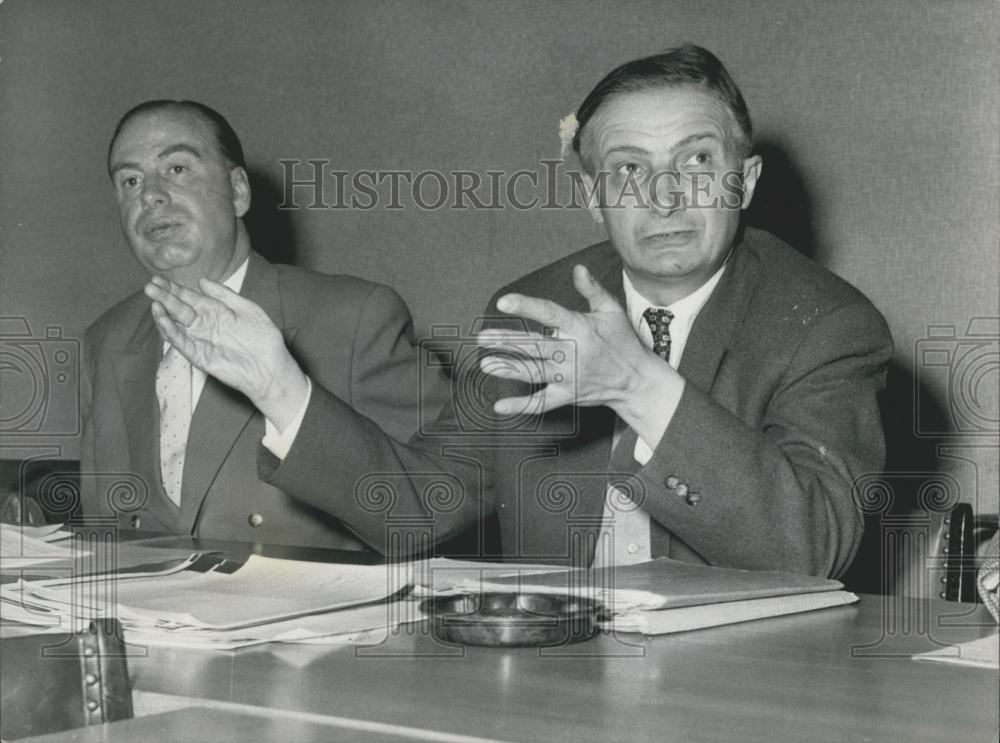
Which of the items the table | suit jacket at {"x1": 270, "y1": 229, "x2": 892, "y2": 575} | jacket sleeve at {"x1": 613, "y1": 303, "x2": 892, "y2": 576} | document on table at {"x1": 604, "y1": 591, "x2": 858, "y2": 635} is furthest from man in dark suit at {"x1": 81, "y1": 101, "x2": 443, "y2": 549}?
the table

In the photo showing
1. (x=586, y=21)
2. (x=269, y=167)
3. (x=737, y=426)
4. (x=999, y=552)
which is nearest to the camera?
(x=999, y=552)

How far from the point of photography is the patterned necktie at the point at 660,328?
186 centimetres

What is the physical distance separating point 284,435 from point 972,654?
848mm

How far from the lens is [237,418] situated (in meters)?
2.46

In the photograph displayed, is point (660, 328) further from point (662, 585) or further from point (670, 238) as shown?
point (662, 585)

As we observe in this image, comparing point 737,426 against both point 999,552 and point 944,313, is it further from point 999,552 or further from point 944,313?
point 944,313

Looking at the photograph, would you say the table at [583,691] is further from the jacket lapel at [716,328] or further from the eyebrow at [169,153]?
the eyebrow at [169,153]

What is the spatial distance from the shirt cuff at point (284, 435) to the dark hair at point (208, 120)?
1386mm

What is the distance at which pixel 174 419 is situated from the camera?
2559 mm

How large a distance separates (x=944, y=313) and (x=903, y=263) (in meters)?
0.12

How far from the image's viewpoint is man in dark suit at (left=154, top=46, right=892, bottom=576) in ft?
4.54

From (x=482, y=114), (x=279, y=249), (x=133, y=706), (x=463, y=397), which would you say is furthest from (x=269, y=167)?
(x=133, y=706)

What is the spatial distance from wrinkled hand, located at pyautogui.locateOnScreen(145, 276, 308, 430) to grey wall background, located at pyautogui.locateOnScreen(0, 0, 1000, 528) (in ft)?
4.49

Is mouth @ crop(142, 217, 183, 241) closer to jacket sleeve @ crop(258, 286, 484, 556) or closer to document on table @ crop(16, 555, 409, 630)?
jacket sleeve @ crop(258, 286, 484, 556)
